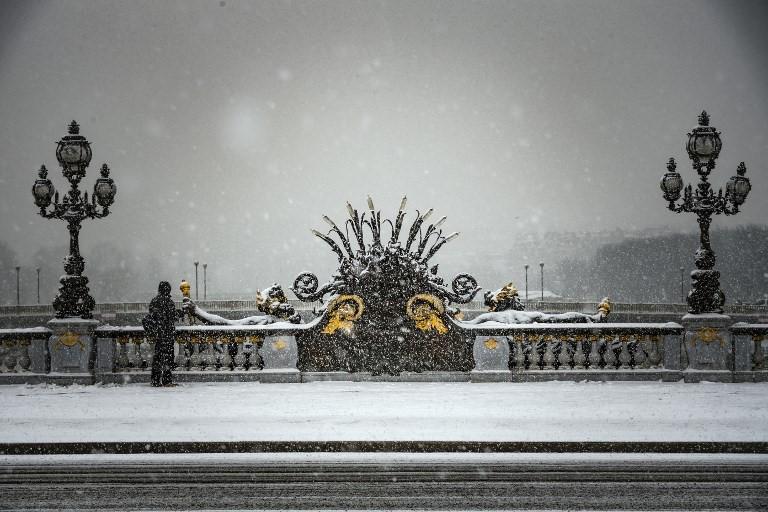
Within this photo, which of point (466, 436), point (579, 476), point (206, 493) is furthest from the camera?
point (466, 436)

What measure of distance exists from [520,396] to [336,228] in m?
4.89

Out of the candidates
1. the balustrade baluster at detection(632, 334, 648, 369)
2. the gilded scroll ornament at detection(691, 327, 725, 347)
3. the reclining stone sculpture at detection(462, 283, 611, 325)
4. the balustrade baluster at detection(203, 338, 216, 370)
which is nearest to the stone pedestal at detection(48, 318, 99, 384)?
the balustrade baluster at detection(203, 338, 216, 370)

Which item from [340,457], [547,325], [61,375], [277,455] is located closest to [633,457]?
[340,457]

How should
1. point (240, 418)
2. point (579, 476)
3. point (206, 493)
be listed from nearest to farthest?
1. point (206, 493)
2. point (579, 476)
3. point (240, 418)

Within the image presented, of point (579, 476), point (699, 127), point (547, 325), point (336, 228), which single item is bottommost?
point (579, 476)

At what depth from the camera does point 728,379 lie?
51.7 feet

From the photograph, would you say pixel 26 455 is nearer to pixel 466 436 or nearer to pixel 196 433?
pixel 196 433

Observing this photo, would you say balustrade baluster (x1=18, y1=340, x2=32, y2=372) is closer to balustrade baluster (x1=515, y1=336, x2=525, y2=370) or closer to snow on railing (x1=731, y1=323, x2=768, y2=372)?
balustrade baluster (x1=515, y1=336, x2=525, y2=370)

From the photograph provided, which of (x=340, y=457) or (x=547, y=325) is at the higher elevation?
(x=547, y=325)

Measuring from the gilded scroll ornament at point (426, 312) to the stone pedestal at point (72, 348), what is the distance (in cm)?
602

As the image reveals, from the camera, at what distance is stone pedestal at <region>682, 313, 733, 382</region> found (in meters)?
15.8

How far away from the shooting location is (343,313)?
1603 cm

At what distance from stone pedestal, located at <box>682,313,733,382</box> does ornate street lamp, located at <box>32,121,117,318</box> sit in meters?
11.3

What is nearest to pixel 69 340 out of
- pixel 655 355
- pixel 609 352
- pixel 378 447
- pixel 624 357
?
pixel 378 447
